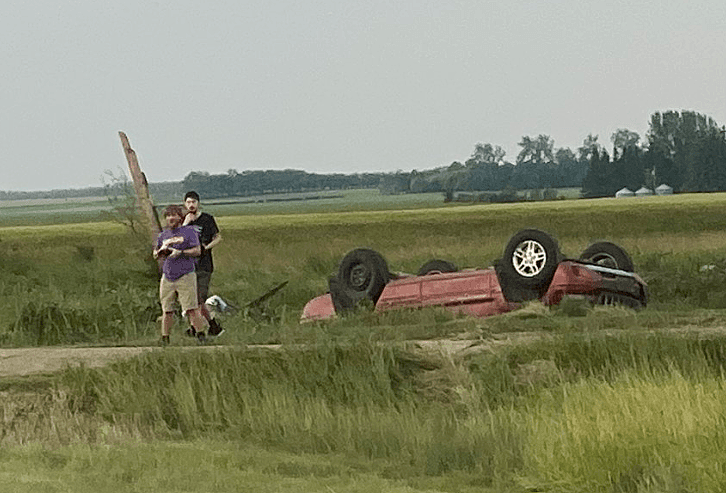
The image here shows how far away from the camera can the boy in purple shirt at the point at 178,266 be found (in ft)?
50.6

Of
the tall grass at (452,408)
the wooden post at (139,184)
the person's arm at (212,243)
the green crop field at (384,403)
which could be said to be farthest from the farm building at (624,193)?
the tall grass at (452,408)

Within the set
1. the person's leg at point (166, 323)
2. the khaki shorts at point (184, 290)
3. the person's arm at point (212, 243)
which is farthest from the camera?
the person's arm at point (212, 243)

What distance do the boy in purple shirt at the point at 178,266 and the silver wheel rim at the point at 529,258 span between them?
4.27m

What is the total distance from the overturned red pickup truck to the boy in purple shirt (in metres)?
4.07

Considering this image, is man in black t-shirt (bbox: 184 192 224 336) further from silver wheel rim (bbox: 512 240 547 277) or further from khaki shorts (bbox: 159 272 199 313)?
silver wheel rim (bbox: 512 240 547 277)

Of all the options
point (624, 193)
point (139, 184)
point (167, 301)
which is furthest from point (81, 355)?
point (624, 193)

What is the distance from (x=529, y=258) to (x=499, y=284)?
530 millimetres

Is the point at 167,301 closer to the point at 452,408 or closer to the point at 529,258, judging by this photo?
the point at 452,408

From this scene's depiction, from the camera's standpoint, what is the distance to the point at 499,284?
18.4 meters

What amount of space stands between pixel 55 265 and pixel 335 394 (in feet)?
89.3

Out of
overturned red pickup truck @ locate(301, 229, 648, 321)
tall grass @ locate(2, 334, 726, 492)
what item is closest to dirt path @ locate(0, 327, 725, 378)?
tall grass @ locate(2, 334, 726, 492)

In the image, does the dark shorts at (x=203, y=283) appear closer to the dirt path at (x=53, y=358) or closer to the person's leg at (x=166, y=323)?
the person's leg at (x=166, y=323)

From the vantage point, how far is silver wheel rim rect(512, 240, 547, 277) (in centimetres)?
1811

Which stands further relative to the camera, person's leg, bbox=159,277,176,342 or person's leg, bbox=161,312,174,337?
person's leg, bbox=161,312,174,337
